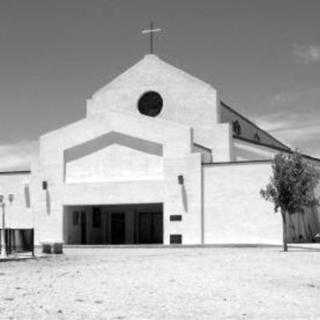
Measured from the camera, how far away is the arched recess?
42719mm

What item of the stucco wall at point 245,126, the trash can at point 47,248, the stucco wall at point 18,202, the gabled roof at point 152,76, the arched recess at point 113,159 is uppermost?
the gabled roof at point 152,76

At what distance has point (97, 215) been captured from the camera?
47.0 m

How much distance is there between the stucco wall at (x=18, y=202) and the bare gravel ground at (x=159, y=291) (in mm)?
23924

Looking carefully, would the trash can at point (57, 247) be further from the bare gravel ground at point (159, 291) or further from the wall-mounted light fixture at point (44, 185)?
the wall-mounted light fixture at point (44, 185)

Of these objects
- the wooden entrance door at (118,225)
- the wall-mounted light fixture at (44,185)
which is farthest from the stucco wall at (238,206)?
the wall-mounted light fixture at (44,185)

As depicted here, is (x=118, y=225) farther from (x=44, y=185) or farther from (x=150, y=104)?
(x=150, y=104)

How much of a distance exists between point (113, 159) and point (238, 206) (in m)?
8.74

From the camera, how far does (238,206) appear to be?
3988 cm

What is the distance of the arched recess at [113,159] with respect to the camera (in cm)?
4272

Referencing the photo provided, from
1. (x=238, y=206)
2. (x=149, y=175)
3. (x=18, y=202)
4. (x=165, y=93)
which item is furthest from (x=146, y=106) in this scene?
(x=238, y=206)

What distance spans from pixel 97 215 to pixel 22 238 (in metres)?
18.3

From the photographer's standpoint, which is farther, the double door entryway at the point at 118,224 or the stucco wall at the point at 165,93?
the stucco wall at the point at 165,93

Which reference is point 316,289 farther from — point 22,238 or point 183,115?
point 183,115

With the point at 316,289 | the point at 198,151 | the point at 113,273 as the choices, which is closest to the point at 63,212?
the point at 198,151
